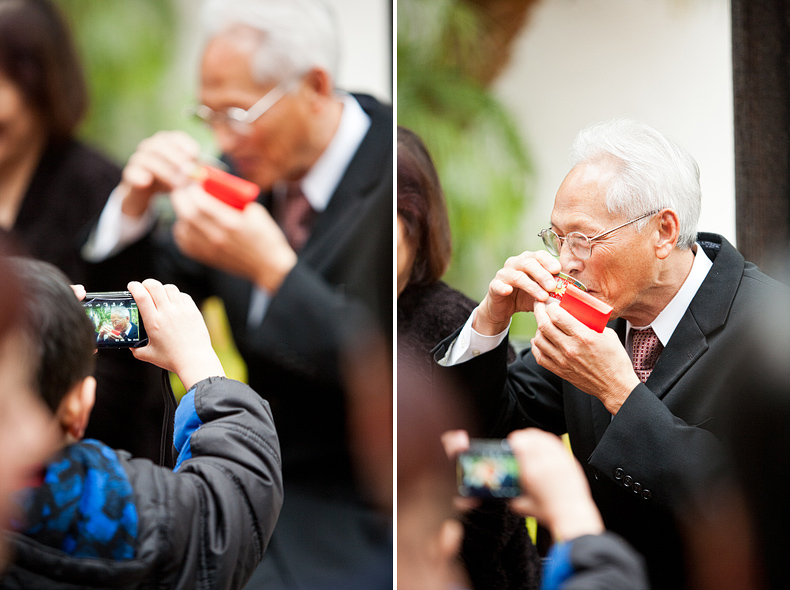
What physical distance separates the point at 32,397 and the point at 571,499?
3.93 feet


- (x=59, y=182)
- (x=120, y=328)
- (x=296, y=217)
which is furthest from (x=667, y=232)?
(x=59, y=182)

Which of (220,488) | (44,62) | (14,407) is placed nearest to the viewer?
(14,407)

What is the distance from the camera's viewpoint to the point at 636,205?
2.00 metres

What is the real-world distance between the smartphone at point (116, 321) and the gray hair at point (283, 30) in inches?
31.9

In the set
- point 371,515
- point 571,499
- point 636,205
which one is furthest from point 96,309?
point 636,205

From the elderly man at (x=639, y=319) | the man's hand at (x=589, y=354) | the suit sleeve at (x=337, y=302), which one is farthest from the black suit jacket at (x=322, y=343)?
the man's hand at (x=589, y=354)

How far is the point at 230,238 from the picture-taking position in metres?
2.20

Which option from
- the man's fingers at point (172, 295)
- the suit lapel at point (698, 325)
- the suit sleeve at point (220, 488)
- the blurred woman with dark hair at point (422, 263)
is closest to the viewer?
the suit sleeve at point (220, 488)

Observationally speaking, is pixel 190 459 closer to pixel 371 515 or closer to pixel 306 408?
pixel 306 408

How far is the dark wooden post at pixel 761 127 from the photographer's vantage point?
219cm

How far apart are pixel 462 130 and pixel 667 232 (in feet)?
2.37

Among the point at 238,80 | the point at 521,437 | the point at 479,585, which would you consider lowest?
the point at 479,585

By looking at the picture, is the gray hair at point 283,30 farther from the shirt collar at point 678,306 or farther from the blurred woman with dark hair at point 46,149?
the shirt collar at point 678,306

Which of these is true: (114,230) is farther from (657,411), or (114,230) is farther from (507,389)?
(657,411)
